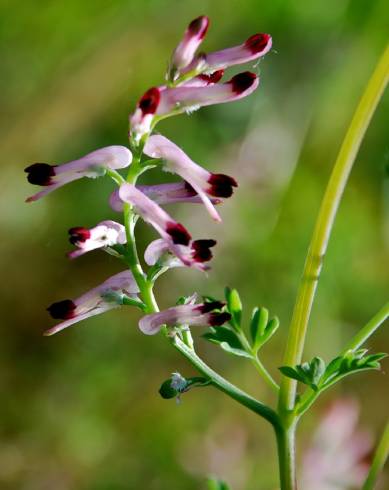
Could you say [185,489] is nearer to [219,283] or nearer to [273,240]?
[219,283]

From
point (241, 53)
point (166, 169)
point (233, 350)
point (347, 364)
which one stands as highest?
point (241, 53)

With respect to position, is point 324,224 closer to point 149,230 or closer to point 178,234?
point 178,234

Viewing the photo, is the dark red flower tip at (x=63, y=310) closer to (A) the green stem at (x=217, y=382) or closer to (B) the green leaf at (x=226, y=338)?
(A) the green stem at (x=217, y=382)

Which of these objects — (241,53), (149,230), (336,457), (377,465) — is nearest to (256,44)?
(241,53)

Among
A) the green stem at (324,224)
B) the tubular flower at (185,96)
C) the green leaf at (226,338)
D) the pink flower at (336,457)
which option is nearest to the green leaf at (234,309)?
the green leaf at (226,338)

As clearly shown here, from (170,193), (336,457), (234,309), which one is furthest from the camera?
(336,457)

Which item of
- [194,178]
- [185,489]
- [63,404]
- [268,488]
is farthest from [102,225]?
[63,404]

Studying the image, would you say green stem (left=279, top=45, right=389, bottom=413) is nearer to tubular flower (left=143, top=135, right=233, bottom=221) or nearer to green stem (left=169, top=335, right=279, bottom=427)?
Answer: green stem (left=169, top=335, right=279, bottom=427)
